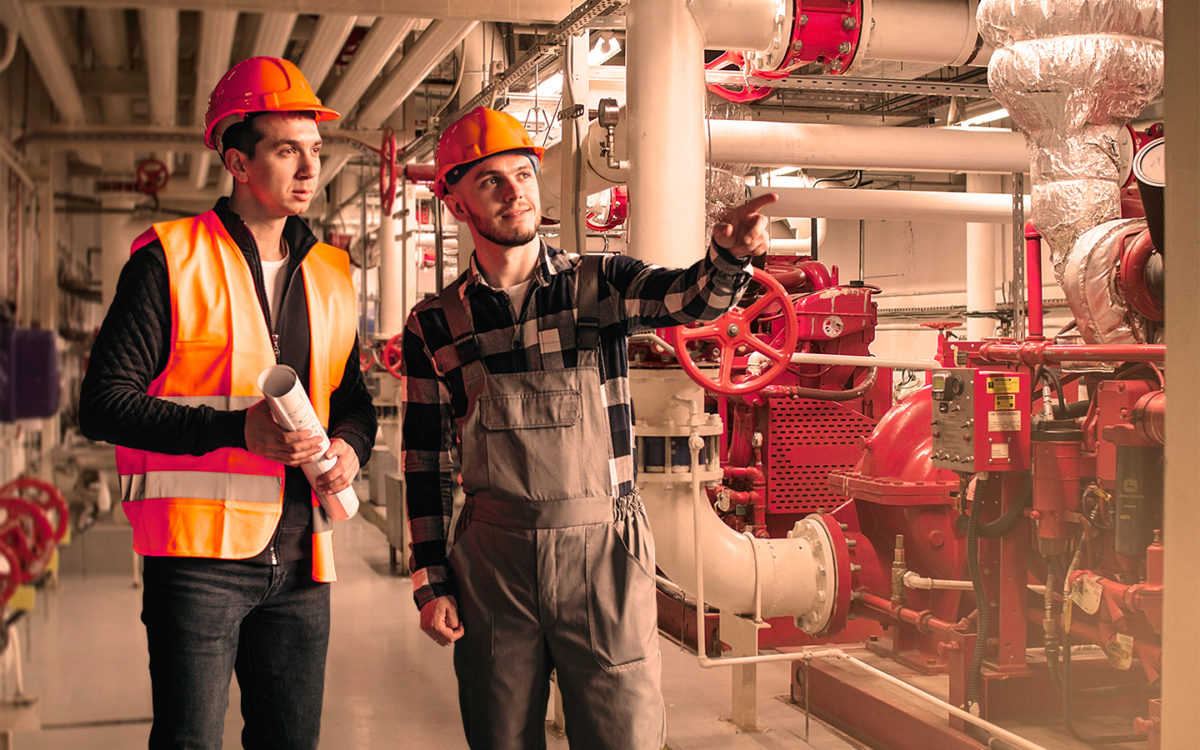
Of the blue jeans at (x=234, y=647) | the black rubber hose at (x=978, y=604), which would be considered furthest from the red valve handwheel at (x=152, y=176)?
the black rubber hose at (x=978, y=604)

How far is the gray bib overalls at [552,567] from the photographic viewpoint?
1731 millimetres

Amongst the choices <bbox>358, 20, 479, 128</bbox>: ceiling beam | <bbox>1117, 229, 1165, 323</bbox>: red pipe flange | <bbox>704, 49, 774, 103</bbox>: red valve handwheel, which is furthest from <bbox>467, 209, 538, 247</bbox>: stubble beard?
<bbox>704, 49, 774, 103</bbox>: red valve handwheel

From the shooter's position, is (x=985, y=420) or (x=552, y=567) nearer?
(x=552, y=567)

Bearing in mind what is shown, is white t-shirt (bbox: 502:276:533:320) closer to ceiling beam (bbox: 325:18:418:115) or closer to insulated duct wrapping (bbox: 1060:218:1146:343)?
insulated duct wrapping (bbox: 1060:218:1146:343)

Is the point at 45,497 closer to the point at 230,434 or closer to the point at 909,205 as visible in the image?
the point at 230,434

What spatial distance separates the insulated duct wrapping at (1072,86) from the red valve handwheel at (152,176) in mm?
2989

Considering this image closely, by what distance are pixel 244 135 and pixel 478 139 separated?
395mm

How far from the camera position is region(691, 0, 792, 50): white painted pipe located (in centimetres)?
331

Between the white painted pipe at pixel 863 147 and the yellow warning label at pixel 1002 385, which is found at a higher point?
the white painted pipe at pixel 863 147

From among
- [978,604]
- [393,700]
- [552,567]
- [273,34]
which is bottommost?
[393,700]

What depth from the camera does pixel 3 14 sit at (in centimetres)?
77

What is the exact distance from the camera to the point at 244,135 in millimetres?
1583

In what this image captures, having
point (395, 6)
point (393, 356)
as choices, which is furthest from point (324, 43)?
point (393, 356)

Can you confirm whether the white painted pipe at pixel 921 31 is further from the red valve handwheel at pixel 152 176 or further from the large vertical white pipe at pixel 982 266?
the large vertical white pipe at pixel 982 266
